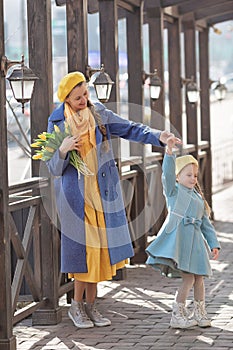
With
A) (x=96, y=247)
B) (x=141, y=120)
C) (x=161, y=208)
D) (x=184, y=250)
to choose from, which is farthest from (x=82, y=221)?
(x=161, y=208)

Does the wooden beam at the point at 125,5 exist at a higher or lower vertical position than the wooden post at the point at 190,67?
higher

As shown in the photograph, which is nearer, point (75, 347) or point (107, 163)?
point (75, 347)

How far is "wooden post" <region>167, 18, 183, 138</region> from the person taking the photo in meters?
11.0

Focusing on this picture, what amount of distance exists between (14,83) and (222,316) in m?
2.16

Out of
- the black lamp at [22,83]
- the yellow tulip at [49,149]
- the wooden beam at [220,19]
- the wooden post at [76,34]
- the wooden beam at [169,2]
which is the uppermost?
the wooden beam at [220,19]

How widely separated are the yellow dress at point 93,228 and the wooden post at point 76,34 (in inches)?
37.9

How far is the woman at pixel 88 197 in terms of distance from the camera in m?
6.09

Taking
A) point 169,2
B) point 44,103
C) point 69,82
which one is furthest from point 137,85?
point 69,82

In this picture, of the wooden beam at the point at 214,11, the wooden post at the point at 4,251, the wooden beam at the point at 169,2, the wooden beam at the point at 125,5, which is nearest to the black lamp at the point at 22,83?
the wooden post at the point at 4,251

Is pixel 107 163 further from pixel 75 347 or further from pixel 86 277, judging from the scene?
pixel 75 347

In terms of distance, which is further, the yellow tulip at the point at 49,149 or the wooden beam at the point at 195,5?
the wooden beam at the point at 195,5

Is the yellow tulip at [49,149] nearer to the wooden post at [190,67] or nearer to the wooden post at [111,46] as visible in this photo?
the wooden post at [111,46]

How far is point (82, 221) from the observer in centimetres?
610

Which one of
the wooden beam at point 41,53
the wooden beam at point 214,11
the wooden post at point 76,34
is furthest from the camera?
the wooden beam at point 214,11
